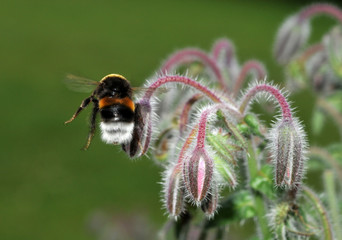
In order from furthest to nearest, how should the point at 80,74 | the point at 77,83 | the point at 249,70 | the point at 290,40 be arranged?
the point at 290,40, the point at 249,70, the point at 80,74, the point at 77,83

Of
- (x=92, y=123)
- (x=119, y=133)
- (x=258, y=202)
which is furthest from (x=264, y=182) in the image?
(x=92, y=123)

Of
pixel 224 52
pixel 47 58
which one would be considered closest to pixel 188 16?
pixel 47 58

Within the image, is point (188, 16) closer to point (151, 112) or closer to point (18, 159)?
point (18, 159)

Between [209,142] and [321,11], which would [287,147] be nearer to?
[209,142]

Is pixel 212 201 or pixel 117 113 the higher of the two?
pixel 117 113

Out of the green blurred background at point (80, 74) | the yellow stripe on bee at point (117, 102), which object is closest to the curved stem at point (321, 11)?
the green blurred background at point (80, 74)
